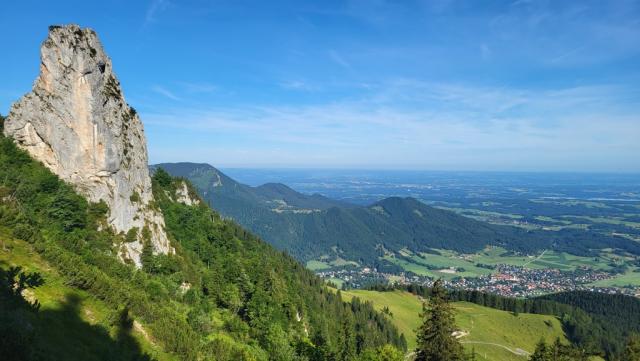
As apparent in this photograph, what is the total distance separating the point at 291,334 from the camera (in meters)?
74.6

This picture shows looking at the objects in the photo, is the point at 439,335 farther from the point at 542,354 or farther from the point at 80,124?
the point at 80,124

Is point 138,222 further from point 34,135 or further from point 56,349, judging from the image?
point 56,349

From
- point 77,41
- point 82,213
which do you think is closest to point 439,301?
point 82,213

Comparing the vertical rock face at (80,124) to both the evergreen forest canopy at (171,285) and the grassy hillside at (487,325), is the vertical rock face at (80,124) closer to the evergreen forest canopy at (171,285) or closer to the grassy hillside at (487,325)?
the evergreen forest canopy at (171,285)

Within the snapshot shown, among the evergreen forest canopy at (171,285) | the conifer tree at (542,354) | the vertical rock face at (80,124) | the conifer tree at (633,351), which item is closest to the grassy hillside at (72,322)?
the evergreen forest canopy at (171,285)

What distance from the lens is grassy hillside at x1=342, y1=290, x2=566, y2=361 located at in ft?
422

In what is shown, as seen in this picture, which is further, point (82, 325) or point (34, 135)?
point (34, 135)

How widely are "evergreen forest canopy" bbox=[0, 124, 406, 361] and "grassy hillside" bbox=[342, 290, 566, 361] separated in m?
28.9

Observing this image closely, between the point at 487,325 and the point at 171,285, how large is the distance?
128m

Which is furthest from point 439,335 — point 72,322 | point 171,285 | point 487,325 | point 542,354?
point 487,325

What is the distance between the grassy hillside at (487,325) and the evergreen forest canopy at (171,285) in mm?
28911

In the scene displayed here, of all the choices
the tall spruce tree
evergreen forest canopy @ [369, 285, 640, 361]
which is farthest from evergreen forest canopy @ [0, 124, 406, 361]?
evergreen forest canopy @ [369, 285, 640, 361]

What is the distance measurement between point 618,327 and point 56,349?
236 metres

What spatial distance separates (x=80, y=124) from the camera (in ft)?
190
